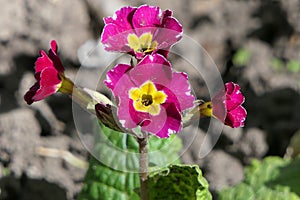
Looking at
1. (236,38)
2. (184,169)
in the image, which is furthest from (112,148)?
(236,38)

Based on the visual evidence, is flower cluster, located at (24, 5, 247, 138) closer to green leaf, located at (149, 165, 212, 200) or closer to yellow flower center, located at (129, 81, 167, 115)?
yellow flower center, located at (129, 81, 167, 115)

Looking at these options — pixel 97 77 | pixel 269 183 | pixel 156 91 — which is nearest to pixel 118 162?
pixel 269 183

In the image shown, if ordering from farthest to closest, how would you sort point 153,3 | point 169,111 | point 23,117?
1. point 153,3
2. point 23,117
3. point 169,111

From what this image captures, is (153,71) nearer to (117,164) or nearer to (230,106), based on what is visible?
(230,106)

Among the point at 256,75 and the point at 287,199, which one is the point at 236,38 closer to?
the point at 256,75

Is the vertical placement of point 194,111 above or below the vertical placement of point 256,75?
above

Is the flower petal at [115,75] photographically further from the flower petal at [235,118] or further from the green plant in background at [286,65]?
the green plant in background at [286,65]

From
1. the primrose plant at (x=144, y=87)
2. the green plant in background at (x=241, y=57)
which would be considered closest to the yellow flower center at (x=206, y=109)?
the primrose plant at (x=144, y=87)
